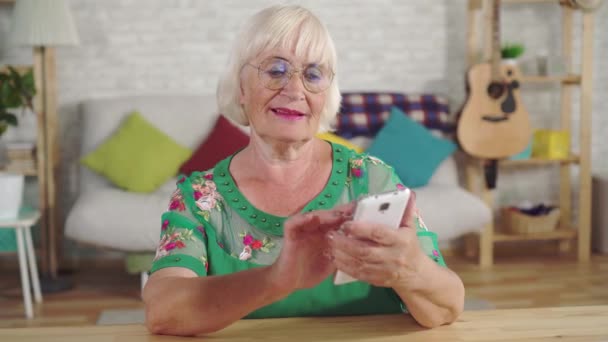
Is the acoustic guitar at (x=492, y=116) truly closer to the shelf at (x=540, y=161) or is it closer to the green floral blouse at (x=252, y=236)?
the shelf at (x=540, y=161)

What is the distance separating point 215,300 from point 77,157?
11.0 feet

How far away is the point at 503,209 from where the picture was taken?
4.45 meters

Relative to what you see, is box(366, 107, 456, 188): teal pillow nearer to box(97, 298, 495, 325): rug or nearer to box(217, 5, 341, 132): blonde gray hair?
box(97, 298, 495, 325): rug

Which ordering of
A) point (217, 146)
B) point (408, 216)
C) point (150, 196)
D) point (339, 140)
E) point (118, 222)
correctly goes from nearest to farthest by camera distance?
point (408, 216) < point (118, 222) < point (150, 196) < point (217, 146) < point (339, 140)

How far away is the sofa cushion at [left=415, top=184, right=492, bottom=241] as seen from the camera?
11.8ft

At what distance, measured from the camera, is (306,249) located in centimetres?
106

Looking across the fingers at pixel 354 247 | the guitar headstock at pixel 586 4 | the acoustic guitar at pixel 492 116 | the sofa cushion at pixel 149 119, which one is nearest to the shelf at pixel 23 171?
the sofa cushion at pixel 149 119

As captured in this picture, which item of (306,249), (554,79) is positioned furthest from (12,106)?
(554,79)

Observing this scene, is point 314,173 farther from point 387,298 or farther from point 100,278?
point 100,278

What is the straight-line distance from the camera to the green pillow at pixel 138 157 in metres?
3.82

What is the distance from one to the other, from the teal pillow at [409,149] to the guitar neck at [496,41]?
0.47m

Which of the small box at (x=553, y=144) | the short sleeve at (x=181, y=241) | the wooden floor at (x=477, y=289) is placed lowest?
the wooden floor at (x=477, y=289)

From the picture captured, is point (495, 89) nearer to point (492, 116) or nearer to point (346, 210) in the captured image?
point (492, 116)

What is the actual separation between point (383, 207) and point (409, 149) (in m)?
3.06
